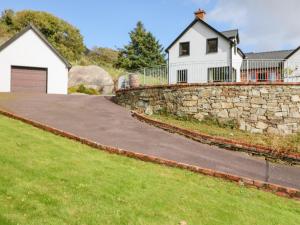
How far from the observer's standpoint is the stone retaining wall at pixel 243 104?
59.7ft

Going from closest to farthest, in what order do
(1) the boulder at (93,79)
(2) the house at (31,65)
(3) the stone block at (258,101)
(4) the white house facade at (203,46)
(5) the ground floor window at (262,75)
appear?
(3) the stone block at (258,101)
(5) the ground floor window at (262,75)
(2) the house at (31,65)
(4) the white house facade at (203,46)
(1) the boulder at (93,79)

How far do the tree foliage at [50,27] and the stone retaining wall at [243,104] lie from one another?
41.9m

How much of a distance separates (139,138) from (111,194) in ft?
23.3

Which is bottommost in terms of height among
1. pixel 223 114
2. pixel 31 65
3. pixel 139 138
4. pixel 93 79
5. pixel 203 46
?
pixel 139 138

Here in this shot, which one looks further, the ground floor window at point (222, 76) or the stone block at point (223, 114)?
the ground floor window at point (222, 76)

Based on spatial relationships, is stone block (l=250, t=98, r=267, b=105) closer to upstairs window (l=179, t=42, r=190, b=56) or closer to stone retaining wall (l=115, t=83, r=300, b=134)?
stone retaining wall (l=115, t=83, r=300, b=134)

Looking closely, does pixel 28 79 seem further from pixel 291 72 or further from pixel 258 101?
pixel 291 72

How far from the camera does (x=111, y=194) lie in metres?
8.19

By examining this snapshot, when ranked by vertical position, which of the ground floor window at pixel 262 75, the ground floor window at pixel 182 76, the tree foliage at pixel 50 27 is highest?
the tree foliage at pixel 50 27

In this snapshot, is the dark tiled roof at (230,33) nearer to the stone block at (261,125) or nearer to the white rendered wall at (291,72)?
the white rendered wall at (291,72)

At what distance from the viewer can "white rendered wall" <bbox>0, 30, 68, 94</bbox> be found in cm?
3089

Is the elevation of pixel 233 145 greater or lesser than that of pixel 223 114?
lesser

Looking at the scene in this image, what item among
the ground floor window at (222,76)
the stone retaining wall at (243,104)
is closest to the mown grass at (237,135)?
the stone retaining wall at (243,104)

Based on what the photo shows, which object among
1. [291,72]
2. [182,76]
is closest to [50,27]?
[182,76]
